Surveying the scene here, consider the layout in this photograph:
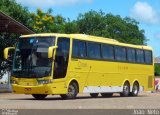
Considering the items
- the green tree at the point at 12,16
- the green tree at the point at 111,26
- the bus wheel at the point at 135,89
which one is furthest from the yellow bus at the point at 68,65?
the green tree at the point at 111,26

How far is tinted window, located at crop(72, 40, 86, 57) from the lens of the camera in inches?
1048

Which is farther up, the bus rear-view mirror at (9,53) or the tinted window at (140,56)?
the tinted window at (140,56)

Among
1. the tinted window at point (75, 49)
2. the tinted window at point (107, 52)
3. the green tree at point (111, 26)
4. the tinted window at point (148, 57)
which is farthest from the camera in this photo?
the green tree at point (111, 26)

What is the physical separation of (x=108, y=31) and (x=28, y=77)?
69.1 metres

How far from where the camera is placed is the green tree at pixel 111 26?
94438 millimetres

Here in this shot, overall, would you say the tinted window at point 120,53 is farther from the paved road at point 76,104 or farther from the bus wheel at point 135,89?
the paved road at point 76,104

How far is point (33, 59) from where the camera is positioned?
82.5 feet

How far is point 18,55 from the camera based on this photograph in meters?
26.0

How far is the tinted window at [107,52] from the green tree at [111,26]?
6220 centimetres

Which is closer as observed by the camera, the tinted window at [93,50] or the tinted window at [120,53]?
the tinted window at [93,50]

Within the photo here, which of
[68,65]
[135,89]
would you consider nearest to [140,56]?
[135,89]

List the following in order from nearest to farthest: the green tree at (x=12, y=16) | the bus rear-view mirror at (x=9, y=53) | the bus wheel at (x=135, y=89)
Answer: the bus rear-view mirror at (x=9, y=53), the bus wheel at (x=135, y=89), the green tree at (x=12, y=16)

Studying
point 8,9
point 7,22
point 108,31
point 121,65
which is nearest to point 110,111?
point 121,65

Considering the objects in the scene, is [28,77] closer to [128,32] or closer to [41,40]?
[41,40]
